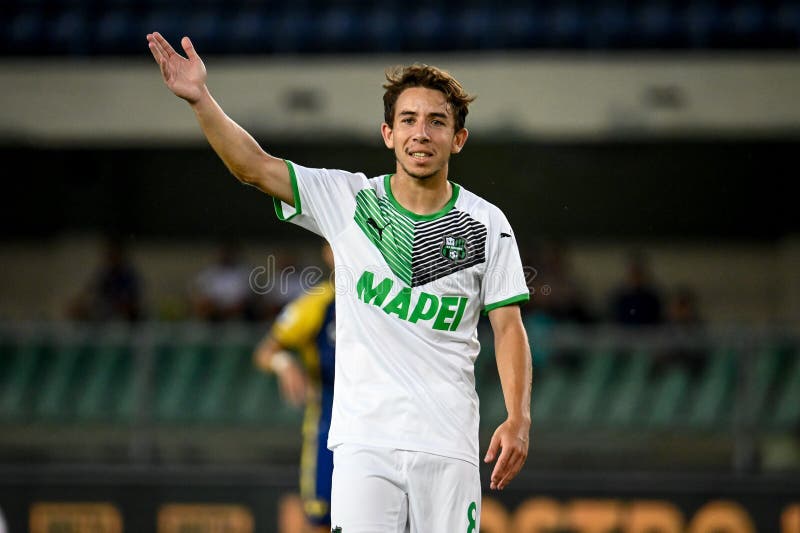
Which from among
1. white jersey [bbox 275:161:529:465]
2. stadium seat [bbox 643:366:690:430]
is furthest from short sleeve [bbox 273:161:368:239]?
stadium seat [bbox 643:366:690:430]

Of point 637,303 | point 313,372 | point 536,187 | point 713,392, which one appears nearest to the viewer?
point 313,372

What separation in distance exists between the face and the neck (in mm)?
30

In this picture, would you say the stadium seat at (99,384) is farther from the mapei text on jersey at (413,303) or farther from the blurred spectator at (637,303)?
the mapei text on jersey at (413,303)

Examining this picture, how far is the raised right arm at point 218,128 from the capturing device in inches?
167

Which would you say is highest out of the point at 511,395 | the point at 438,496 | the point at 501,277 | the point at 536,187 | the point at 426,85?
the point at 536,187

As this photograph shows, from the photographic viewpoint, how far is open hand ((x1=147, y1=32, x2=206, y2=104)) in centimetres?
425

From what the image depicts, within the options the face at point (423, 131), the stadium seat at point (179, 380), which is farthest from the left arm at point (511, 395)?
the stadium seat at point (179, 380)

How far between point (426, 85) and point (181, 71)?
0.80 m

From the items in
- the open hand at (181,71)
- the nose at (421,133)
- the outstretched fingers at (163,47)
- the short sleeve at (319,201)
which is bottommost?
the short sleeve at (319,201)

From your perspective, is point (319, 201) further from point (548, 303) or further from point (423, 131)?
point (548, 303)

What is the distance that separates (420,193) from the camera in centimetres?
445

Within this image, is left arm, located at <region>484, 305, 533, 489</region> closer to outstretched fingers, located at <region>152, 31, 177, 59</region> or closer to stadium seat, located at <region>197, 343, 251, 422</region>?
outstretched fingers, located at <region>152, 31, 177, 59</region>

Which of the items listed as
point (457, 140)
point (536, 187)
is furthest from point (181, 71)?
point (536, 187)

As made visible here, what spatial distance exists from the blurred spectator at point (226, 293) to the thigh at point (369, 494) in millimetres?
7037
